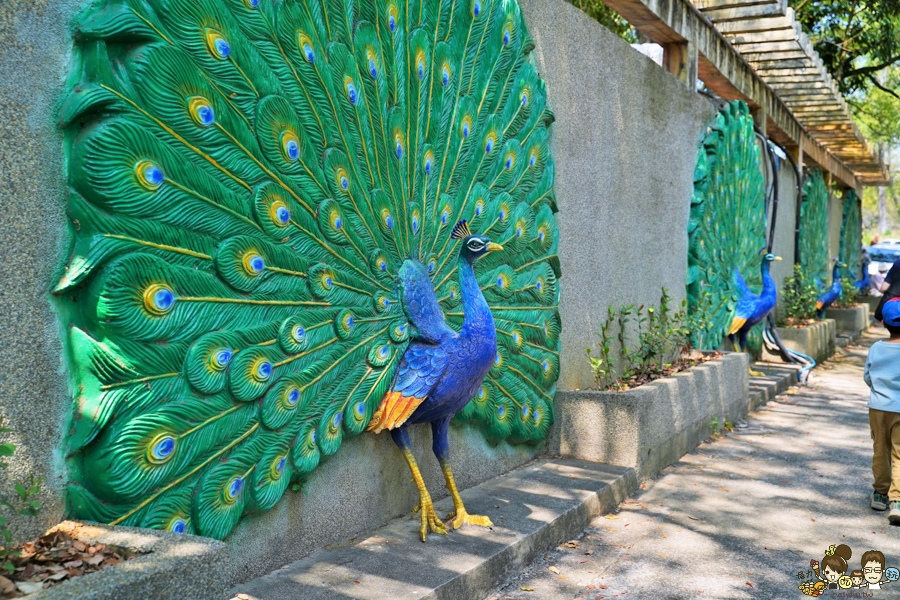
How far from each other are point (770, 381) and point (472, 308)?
661cm

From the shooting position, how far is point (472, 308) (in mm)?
3719

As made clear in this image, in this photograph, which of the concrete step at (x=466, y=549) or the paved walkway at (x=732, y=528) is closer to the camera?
the concrete step at (x=466, y=549)

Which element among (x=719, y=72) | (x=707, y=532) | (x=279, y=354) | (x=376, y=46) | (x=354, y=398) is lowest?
(x=707, y=532)

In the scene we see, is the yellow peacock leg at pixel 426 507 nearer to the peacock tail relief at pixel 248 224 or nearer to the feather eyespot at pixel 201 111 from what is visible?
the peacock tail relief at pixel 248 224

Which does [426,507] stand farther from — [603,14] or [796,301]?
[796,301]

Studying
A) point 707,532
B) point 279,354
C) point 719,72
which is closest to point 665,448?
point 707,532

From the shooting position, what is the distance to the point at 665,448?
230 inches

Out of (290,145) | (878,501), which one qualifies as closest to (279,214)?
(290,145)

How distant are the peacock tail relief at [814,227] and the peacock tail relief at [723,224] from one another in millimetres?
4431

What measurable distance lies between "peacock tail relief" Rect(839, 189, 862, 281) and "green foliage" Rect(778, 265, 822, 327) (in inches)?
250

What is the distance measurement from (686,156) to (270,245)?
6018 mm

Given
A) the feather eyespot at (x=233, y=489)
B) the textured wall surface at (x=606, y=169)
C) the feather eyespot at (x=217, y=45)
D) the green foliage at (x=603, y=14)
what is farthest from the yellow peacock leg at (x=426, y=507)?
the green foliage at (x=603, y=14)

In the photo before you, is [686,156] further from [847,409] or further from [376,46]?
[376,46]

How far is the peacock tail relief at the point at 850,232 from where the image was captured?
62.7 ft
